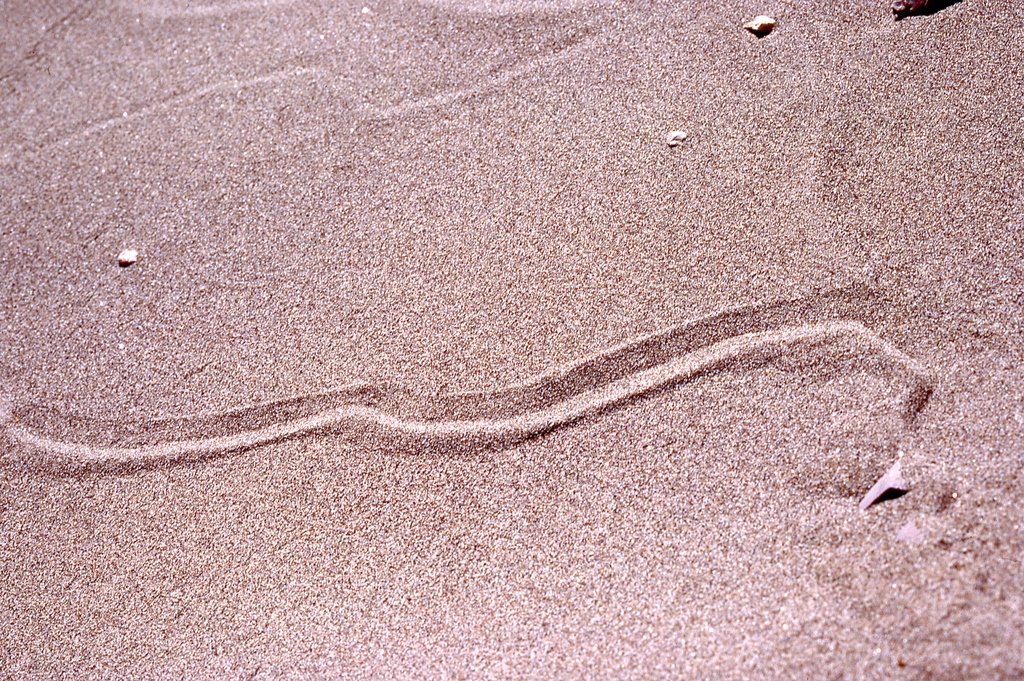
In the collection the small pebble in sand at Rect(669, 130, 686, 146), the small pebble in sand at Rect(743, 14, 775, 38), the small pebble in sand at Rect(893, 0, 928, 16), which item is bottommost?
the small pebble in sand at Rect(669, 130, 686, 146)

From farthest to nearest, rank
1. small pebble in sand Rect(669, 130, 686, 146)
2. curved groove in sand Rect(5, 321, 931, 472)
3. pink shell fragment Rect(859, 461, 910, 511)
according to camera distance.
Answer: small pebble in sand Rect(669, 130, 686, 146) < curved groove in sand Rect(5, 321, 931, 472) < pink shell fragment Rect(859, 461, 910, 511)

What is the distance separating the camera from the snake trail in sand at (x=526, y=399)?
1.70m

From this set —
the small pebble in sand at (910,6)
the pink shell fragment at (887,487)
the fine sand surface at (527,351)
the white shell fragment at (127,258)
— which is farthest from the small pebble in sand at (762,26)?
the white shell fragment at (127,258)

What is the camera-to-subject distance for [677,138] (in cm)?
197

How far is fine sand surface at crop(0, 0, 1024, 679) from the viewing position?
152 centimetres

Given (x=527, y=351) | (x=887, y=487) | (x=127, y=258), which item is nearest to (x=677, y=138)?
(x=527, y=351)

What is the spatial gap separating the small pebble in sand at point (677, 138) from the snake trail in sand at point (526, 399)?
448 millimetres

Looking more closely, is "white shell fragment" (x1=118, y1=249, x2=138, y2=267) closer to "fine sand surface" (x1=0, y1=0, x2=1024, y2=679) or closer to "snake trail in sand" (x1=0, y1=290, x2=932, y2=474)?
"fine sand surface" (x1=0, y1=0, x2=1024, y2=679)

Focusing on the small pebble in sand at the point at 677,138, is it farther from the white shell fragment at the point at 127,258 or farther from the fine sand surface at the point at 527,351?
the white shell fragment at the point at 127,258

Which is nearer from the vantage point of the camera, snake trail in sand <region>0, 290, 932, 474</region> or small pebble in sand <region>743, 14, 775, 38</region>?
snake trail in sand <region>0, 290, 932, 474</region>

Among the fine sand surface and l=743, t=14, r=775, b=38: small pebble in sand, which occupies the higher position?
l=743, t=14, r=775, b=38: small pebble in sand

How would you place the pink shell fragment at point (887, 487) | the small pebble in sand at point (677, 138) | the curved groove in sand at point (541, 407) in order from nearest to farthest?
the pink shell fragment at point (887, 487), the curved groove in sand at point (541, 407), the small pebble in sand at point (677, 138)

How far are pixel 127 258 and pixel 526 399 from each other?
1.02 meters

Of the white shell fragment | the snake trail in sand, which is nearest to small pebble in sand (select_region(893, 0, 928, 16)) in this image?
the snake trail in sand
